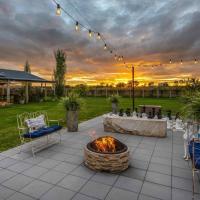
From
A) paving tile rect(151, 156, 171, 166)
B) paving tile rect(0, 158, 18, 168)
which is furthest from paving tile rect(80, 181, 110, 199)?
paving tile rect(0, 158, 18, 168)

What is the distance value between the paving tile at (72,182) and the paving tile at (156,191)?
3.31 ft

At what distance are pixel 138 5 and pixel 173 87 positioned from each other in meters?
19.9

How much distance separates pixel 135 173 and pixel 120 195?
784mm

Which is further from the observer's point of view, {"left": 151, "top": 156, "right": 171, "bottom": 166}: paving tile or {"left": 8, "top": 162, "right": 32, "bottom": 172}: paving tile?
{"left": 151, "top": 156, "right": 171, "bottom": 166}: paving tile

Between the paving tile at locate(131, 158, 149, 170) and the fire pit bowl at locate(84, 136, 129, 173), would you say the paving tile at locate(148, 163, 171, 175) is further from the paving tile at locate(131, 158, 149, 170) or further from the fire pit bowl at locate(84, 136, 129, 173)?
the fire pit bowl at locate(84, 136, 129, 173)

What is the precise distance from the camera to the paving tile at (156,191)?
2.62m

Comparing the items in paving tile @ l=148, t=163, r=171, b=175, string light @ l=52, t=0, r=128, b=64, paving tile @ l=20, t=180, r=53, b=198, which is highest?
string light @ l=52, t=0, r=128, b=64

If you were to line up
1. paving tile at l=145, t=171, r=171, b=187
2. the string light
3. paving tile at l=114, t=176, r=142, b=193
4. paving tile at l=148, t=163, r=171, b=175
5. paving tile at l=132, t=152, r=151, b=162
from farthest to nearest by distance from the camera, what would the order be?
1. the string light
2. paving tile at l=132, t=152, r=151, b=162
3. paving tile at l=148, t=163, r=171, b=175
4. paving tile at l=145, t=171, r=171, b=187
5. paving tile at l=114, t=176, r=142, b=193

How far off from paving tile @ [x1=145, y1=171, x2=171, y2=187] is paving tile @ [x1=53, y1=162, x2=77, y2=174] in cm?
145

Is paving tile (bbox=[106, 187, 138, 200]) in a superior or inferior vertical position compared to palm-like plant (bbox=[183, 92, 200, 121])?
inferior

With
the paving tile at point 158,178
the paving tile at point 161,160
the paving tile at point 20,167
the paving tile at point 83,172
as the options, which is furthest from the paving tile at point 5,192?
the paving tile at point 161,160

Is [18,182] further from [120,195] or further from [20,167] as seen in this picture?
[120,195]

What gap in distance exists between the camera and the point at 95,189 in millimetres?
2779

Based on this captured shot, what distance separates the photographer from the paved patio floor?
265 cm
